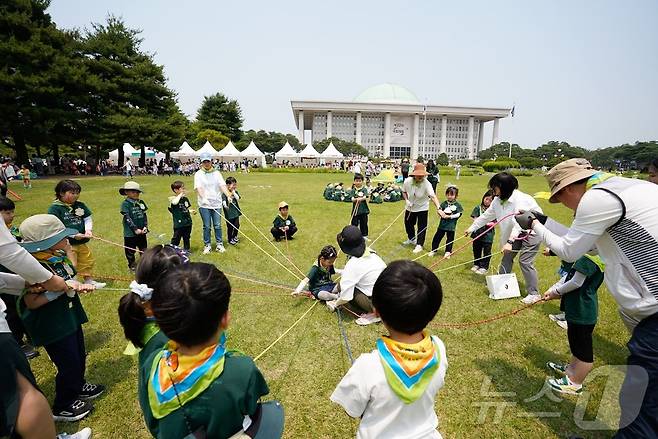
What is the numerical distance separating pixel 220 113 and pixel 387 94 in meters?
64.7

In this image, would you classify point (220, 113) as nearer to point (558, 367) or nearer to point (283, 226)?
point (283, 226)

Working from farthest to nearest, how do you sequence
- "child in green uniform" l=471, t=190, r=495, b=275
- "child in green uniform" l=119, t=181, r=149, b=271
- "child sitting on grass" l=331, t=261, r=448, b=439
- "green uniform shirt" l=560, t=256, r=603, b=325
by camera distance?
"child in green uniform" l=471, t=190, r=495, b=275, "child in green uniform" l=119, t=181, r=149, b=271, "green uniform shirt" l=560, t=256, r=603, b=325, "child sitting on grass" l=331, t=261, r=448, b=439

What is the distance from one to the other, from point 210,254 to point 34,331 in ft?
16.5

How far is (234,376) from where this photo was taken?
1.65 meters

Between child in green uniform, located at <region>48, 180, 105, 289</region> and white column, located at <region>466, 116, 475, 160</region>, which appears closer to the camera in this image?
child in green uniform, located at <region>48, 180, 105, 289</region>

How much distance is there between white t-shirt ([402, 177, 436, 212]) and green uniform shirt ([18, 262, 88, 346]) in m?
6.73

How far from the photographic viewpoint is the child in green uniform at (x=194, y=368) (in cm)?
152

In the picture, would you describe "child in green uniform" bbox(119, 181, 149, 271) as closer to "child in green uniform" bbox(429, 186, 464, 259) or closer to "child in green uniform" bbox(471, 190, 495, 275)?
"child in green uniform" bbox(429, 186, 464, 259)

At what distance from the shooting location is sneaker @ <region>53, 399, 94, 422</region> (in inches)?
120

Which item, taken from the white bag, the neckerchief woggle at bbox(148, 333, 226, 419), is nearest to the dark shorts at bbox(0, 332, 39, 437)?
the neckerchief woggle at bbox(148, 333, 226, 419)

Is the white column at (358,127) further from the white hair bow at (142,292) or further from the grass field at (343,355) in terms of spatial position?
the white hair bow at (142,292)

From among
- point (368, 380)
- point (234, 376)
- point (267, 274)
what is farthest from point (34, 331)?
point (267, 274)

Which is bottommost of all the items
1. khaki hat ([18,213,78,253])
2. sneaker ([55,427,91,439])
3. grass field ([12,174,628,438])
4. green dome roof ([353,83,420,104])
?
grass field ([12,174,628,438])

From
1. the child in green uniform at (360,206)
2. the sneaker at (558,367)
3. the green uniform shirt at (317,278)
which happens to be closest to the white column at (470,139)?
the child in green uniform at (360,206)
